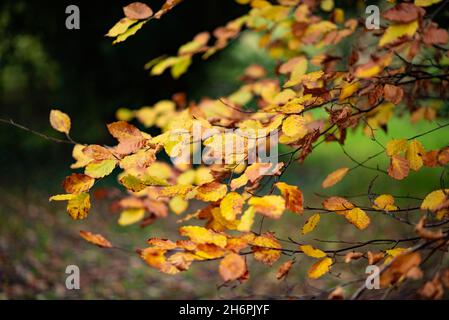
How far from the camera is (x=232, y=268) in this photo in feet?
3.76

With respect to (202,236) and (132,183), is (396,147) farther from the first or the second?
(132,183)

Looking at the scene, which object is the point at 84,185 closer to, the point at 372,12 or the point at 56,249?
the point at 372,12

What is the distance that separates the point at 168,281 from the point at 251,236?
2232 mm

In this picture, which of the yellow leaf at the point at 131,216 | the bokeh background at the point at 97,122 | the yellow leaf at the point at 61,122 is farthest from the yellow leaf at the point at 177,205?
the bokeh background at the point at 97,122

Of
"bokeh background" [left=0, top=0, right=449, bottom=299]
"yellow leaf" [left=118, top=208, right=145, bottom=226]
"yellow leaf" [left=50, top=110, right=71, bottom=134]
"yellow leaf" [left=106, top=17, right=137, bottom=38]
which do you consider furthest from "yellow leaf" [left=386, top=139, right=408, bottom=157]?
"bokeh background" [left=0, top=0, right=449, bottom=299]

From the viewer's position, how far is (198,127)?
1327 mm

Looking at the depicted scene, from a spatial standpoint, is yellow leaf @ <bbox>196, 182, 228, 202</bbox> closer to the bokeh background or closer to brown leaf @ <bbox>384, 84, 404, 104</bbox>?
brown leaf @ <bbox>384, 84, 404, 104</bbox>

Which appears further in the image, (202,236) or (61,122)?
(61,122)

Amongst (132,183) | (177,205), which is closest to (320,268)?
(132,183)

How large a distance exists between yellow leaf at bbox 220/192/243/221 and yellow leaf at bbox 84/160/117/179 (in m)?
0.33

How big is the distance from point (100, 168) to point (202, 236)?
13.4 inches

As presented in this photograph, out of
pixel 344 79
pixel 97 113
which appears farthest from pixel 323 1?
pixel 97 113

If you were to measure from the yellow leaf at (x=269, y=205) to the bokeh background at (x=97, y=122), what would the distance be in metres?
2.21

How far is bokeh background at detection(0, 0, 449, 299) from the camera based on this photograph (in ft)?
11.6
